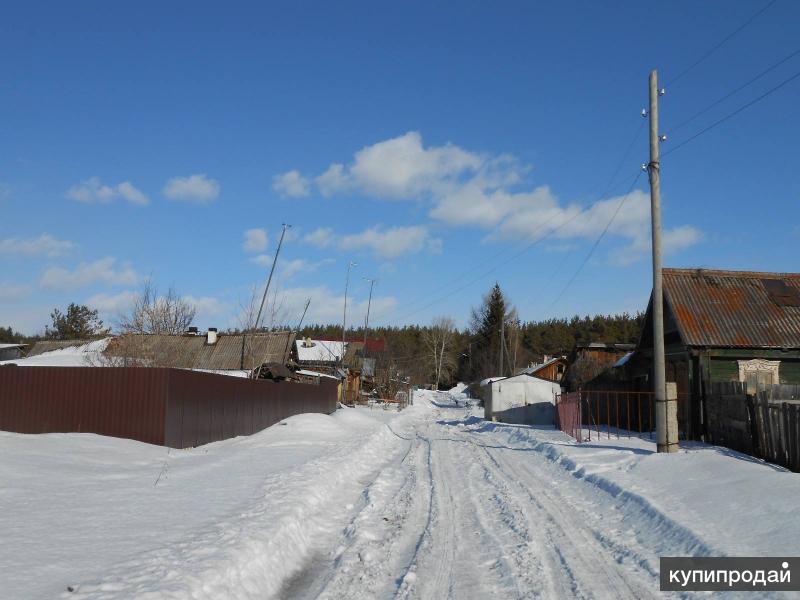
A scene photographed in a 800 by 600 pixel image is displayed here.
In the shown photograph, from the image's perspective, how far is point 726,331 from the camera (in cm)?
2309

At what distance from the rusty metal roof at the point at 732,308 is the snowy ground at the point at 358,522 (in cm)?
863

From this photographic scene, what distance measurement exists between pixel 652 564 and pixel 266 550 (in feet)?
14.1

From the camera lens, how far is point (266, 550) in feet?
24.5

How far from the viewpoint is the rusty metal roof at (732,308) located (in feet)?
74.9

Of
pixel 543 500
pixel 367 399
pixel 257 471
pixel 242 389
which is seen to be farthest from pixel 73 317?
pixel 543 500

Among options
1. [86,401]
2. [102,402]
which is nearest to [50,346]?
[86,401]

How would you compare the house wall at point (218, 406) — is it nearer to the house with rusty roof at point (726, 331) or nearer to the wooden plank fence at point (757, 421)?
the wooden plank fence at point (757, 421)

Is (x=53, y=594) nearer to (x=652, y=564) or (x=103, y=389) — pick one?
(x=652, y=564)

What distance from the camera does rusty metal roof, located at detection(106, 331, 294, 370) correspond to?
43656 mm

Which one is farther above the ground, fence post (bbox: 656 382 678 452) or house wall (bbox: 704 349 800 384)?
house wall (bbox: 704 349 800 384)

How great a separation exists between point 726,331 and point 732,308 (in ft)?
5.96

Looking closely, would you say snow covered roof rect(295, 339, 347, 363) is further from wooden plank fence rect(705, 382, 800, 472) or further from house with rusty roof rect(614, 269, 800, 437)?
wooden plank fence rect(705, 382, 800, 472)

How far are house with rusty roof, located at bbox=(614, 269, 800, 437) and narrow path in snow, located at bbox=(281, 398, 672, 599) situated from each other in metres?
10.5

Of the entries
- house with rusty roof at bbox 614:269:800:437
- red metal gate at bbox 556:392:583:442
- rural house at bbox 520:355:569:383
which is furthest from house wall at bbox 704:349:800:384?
rural house at bbox 520:355:569:383
